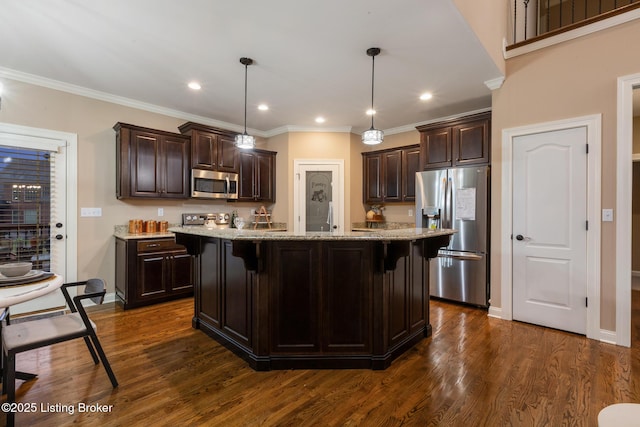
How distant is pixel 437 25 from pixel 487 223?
2.35 metres

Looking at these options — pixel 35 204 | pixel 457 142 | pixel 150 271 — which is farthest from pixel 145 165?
pixel 457 142

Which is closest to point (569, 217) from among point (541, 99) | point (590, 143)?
point (590, 143)

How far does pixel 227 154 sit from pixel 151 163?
1163 mm

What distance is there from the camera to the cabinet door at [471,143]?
3.85m

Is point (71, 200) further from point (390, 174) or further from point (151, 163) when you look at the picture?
point (390, 174)

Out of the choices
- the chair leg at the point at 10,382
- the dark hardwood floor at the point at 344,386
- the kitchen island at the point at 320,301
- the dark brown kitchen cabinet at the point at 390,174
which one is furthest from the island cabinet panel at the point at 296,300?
the dark brown kitchen cabinet at the point at 390,174

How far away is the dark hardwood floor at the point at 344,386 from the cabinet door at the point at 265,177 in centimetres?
302

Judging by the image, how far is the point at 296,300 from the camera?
238 centimetres

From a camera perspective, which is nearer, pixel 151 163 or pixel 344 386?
pixel 344 386

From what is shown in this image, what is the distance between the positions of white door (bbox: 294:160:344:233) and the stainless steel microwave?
1.10 m

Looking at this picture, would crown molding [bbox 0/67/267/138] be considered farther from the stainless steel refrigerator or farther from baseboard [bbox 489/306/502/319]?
baseboard [bbox 489/306/502/319]

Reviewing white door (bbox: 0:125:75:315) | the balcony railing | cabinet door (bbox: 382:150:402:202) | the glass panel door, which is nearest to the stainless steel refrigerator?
cabinet door (bbox: 382:150:402:202)

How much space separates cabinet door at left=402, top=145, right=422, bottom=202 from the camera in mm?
4938

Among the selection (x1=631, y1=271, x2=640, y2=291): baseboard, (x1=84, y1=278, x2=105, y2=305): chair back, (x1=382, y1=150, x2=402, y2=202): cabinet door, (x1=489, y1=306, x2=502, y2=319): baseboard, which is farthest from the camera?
(x1=382, y1=150, x2=402, y2=202): cabinet door
